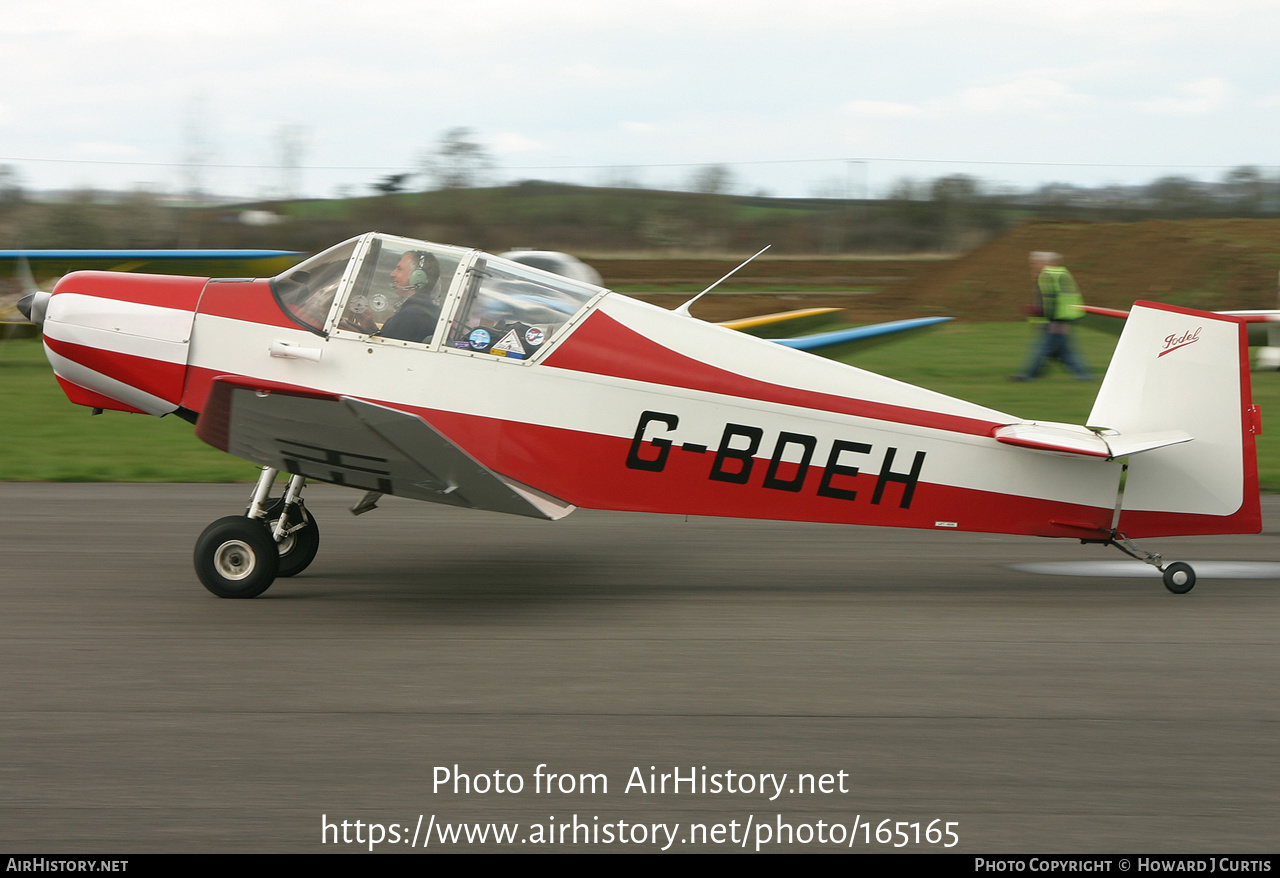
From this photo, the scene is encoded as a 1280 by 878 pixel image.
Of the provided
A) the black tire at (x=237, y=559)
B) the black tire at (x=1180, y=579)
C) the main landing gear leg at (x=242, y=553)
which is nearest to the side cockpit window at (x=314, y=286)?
the main landing gear leg at (x=242, y=553)

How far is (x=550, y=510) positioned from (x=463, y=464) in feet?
1.98

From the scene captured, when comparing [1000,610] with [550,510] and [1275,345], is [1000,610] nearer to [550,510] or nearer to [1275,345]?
[550,510]

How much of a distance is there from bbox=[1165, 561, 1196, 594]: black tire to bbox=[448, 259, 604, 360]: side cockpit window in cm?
382

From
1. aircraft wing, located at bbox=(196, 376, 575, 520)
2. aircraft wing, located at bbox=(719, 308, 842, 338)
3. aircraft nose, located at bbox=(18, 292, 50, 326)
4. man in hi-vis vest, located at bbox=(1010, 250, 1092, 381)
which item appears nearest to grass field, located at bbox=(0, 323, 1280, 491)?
man in hi-vis vest, located at bbox=(1010, 250, 1092, 381)

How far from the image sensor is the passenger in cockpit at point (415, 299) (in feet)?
19.7

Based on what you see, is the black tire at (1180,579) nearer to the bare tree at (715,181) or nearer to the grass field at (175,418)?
the grass field at (175,418)

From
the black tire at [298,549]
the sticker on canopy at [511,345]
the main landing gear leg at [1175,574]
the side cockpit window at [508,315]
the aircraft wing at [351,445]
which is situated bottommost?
the black tire at [298,549]

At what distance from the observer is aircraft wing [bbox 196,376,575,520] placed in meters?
5.47

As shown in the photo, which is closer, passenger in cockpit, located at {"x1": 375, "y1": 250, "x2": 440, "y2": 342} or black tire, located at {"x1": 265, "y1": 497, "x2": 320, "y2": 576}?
passenger in cockpit, located at {"x1": 375, "y1": 250, "x2": 440, "y2": 342}

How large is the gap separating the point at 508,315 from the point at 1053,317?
1266 centimetres

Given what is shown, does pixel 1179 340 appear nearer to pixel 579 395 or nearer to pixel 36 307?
pixel 579 395

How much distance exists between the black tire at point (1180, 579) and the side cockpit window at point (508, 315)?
12.5ft

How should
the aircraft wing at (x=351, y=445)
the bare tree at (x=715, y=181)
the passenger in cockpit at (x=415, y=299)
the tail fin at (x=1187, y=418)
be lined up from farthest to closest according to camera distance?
1. the bare tree at (x=715, y=181)
2. the tail fin at (x=1187, y=418)
3. the passenger in cockpit at (x=415, y=299)
4. the aircraft wing at (x=351, y=445)

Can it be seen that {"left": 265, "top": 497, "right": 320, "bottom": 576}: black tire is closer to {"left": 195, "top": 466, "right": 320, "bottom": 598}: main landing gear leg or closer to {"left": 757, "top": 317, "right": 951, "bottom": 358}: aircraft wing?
{"left": 195, "top": 466, "right": 320, "bottom": 598}: main landing gear leg
